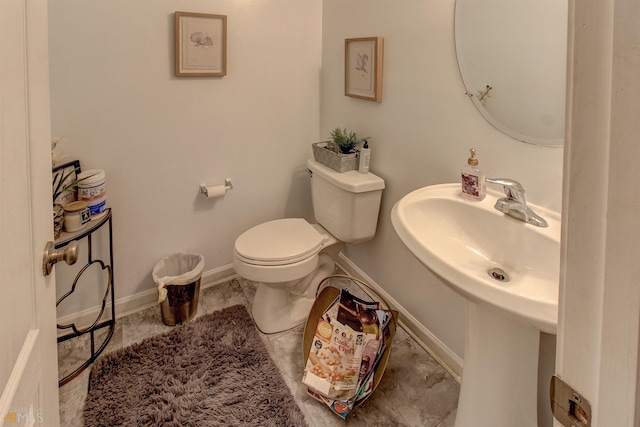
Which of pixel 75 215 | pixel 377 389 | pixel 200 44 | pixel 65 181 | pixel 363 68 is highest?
pixel 200 44

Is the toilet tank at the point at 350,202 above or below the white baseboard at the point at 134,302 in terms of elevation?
above

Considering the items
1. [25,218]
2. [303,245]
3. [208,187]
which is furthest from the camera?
[208,187]

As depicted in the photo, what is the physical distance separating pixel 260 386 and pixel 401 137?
4.19 feet

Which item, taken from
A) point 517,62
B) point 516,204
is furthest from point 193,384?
point 517,62

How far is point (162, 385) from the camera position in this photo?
1584 millimetres

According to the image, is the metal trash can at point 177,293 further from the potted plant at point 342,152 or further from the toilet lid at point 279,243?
the potted plant at point 342,152

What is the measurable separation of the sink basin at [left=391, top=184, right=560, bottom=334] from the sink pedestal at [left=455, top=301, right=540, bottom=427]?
0.45 ft

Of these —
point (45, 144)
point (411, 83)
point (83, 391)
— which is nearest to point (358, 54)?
point (411, 83)

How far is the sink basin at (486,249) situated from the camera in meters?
0.80

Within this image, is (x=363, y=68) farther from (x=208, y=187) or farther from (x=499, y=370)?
(x=499, y=370)

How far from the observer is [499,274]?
1.15 metres

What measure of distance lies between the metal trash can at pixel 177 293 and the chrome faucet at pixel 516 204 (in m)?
1.49

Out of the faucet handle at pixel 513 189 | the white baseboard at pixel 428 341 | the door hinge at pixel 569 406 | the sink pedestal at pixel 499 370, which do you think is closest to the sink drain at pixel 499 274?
the sink pedestal at pixel 499 370

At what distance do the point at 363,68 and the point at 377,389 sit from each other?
1.51 metres
